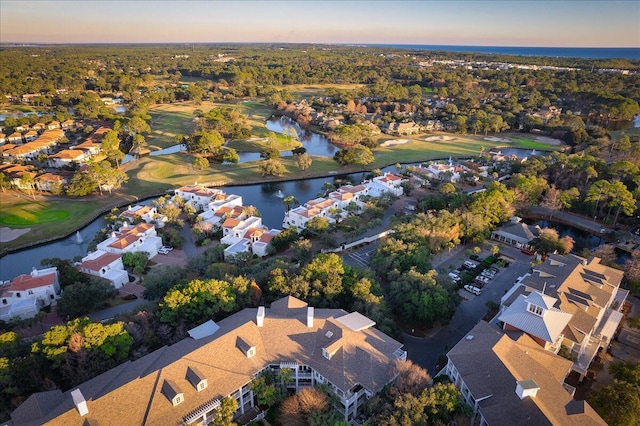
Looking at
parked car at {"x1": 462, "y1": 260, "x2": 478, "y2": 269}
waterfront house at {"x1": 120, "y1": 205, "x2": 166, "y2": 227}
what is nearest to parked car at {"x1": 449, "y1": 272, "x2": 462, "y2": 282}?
parked car at {"x1": 462, "y1": 260, "x2": 478, "y2": 269}

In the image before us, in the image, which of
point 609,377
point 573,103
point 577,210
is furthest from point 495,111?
point 609,377

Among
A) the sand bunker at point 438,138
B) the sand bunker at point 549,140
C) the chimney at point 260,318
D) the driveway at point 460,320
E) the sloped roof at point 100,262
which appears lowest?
the driveway at point 460,320

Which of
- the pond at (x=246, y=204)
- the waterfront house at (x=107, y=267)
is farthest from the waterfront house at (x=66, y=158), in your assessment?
the waterfront house at (x=107, y=267)

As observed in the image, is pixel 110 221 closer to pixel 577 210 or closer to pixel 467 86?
→ pixel 577 210

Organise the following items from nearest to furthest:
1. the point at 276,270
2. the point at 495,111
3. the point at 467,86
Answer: the point at 276,270 < the point at 495,111 < the point at 467,86

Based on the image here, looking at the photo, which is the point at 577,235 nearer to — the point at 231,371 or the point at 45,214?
the point at 231,371

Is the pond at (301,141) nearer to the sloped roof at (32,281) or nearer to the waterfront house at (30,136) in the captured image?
the waterfront house at (30,136)

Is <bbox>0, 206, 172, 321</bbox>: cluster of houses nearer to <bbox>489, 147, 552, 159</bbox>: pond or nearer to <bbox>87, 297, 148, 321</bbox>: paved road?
<bbox>87, 297, 148, 321</bbox>: paved road
